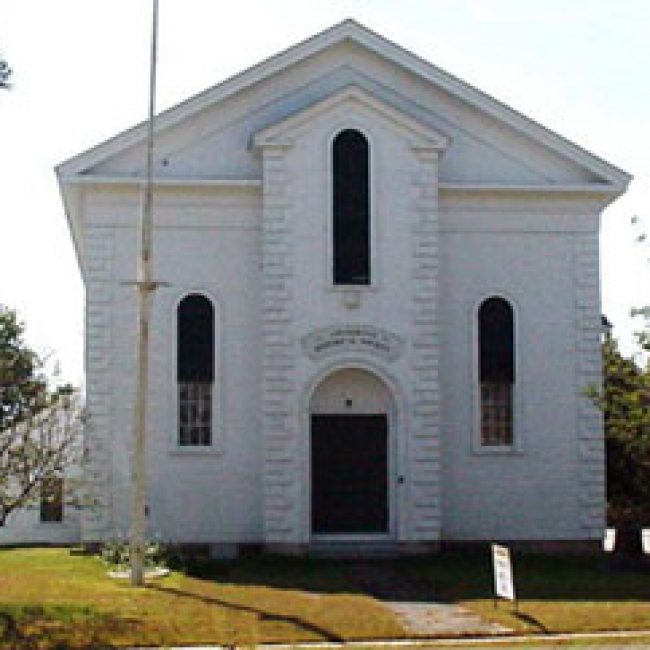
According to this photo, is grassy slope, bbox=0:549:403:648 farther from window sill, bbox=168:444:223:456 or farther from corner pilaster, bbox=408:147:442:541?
corner pilaster, bbox=408:147:442:541

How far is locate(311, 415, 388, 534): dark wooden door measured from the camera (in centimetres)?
3053

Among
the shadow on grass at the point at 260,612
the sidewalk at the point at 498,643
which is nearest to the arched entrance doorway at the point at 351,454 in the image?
the shadow on grass at the point at 260,612

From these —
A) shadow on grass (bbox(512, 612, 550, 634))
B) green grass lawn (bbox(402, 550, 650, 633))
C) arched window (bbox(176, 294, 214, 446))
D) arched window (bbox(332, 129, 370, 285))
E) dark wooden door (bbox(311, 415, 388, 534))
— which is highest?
arched window (bbox(332, 129, 370, 285))

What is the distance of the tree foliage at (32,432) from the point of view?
79.0ft

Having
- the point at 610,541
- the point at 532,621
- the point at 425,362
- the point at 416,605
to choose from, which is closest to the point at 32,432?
the point at 416,605

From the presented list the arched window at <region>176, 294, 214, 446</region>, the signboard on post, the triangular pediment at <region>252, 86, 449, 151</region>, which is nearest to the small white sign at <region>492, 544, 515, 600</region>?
the signboard on post

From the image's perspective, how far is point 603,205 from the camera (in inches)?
1255

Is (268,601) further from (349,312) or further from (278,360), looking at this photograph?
(349,312)

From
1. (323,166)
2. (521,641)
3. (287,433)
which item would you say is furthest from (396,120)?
(521,641)

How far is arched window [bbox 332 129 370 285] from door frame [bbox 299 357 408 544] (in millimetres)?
1733

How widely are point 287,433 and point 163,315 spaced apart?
3.48 metres

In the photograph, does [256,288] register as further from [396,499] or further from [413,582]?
[413,582]

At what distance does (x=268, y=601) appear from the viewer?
22641 mm

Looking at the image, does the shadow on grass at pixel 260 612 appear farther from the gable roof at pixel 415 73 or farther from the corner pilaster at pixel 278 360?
the gable roof at pixel 415 73
